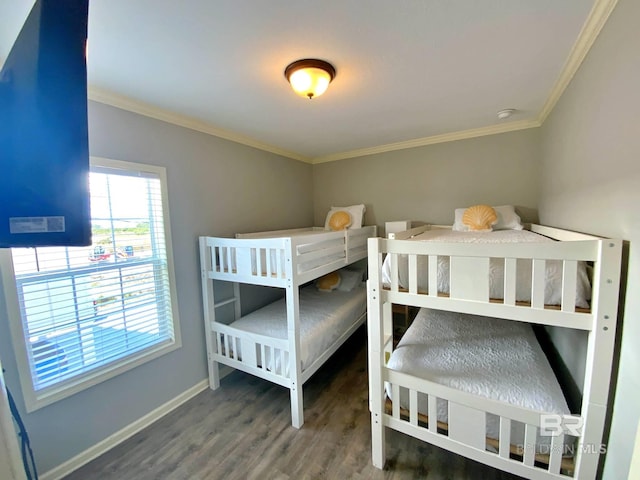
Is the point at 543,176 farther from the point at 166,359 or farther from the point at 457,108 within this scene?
the point at 166,359

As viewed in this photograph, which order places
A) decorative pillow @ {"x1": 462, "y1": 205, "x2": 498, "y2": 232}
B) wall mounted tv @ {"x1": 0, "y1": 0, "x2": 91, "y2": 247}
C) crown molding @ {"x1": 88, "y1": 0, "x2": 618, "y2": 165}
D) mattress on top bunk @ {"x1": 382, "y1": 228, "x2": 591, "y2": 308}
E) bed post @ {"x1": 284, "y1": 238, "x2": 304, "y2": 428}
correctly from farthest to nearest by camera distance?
1. decorative pillow @ {"x1": 462, "y1": 205, "x2": 498, "y2": 232}
2. bed post @ {"x1": 284, "y1": 238, "x2": 304, "y2": 428}
3. crown molding @ {"x1": 88, "y1": 0, "x2": 618, "y2": 165}
4. mattress on top bunk @ {"x1": 382, "y1": 228, "x2": 591, "y2": 308}
5. wall mounted tv @ {"x1": 0, "y1": 0, "x2": 91, "y2": 247}

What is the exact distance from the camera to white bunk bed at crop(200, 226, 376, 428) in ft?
5.88

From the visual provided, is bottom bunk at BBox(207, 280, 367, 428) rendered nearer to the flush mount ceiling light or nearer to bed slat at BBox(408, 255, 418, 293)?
bed slat at BBox(408, 255, 418, 293)

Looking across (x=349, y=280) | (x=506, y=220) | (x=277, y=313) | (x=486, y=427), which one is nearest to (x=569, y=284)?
(x=486, y=427)

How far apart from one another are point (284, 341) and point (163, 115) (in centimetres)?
192

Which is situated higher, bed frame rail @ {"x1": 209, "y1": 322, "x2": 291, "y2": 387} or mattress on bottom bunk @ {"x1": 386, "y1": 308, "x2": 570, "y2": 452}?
mattress on bottom bunk @ {"x1": 386, "y1": 308, "x2": 570, "y2": 452}

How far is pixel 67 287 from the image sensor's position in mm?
1525

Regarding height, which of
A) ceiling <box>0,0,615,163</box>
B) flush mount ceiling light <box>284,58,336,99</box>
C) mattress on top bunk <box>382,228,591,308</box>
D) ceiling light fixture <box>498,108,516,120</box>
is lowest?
mattress on top bunk <box>382,228,591,308</box>

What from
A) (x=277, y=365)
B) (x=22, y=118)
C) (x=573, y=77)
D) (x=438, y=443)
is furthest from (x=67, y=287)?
(x=573, y=77)

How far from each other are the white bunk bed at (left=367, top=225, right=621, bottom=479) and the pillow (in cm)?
146

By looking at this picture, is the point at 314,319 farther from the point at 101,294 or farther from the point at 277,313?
the point at 101,294

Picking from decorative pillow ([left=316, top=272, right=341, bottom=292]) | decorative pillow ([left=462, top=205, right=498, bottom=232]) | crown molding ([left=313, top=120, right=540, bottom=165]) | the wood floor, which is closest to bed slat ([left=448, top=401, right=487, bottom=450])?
the wood floor

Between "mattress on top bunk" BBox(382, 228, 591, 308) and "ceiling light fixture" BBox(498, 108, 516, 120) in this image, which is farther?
"ceiling light fixture" BBox(498, 108, 516, 120)

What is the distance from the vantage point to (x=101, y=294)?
1.67 metres
